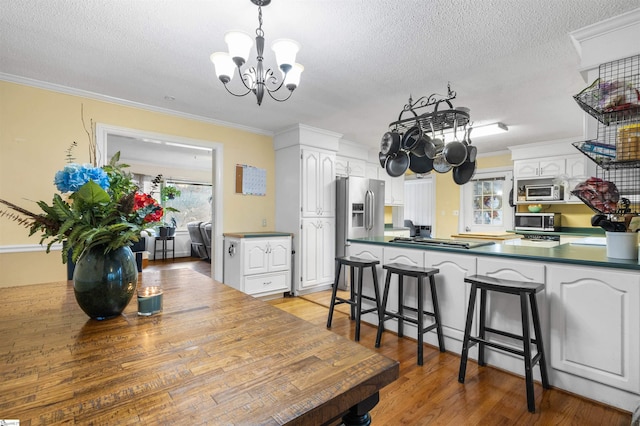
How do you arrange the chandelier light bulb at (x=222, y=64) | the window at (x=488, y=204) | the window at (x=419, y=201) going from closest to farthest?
the chandelier light bulb at (x=222, y=64) → the window at (x=488, y=204) → the window at (x=419, y=201)

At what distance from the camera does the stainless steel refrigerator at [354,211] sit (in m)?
4.52

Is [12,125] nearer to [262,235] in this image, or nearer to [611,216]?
[262,235]

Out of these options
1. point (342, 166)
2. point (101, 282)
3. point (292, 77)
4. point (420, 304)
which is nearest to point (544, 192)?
point (342, 166)

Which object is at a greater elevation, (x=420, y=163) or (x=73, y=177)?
(x=420, y=163)

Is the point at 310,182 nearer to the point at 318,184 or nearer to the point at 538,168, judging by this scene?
the point at 318,184

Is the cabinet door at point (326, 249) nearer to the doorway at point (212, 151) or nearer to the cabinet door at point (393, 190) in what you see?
the doorway at point (212, 151)

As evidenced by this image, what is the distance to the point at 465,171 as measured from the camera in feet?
8.87

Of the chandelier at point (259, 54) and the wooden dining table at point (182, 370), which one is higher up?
the chandelier at point (259, 54)

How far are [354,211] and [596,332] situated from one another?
304cm

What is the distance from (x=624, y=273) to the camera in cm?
174

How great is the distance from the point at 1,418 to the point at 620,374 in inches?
104

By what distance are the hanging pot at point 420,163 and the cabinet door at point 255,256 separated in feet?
6.89

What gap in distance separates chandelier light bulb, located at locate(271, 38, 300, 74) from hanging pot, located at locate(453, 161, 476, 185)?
5.87 feet

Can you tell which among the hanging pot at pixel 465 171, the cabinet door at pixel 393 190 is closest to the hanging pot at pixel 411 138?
the hanging pot at pixel 465 171
